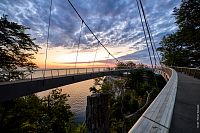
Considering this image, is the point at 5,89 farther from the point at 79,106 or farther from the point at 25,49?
the point at 79,106

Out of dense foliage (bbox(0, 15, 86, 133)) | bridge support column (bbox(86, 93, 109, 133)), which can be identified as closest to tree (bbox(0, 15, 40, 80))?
dense foliage (bbox(0, 15, 86, 133))

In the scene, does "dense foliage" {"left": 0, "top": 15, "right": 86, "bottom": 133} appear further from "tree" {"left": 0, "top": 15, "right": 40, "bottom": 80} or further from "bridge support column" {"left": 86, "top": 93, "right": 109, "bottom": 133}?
"bridge support column" {"left": 86, "top": 93, "right": 109, "bottom": 133}

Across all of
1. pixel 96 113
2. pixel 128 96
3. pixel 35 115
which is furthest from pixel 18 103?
pixel 96 113

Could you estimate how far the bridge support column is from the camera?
7.81 ft

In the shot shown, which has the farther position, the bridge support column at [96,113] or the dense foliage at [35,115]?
the dense foliage at [35,115]

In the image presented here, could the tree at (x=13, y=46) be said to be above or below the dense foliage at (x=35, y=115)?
above

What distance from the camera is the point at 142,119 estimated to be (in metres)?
3.77

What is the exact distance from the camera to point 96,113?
2.40 meters

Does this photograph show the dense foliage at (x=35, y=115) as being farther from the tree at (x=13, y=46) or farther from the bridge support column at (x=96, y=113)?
the bridge support column at (x=96, y=113)

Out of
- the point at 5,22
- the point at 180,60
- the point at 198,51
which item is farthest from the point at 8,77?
the point at 180,60

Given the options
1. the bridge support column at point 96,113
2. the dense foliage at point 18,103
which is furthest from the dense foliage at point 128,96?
the bridge support column at point 96,113

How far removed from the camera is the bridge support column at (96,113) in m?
2.38

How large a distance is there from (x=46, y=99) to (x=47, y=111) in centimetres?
171

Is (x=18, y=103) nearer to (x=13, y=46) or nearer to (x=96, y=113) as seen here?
(x=13, y=46)
